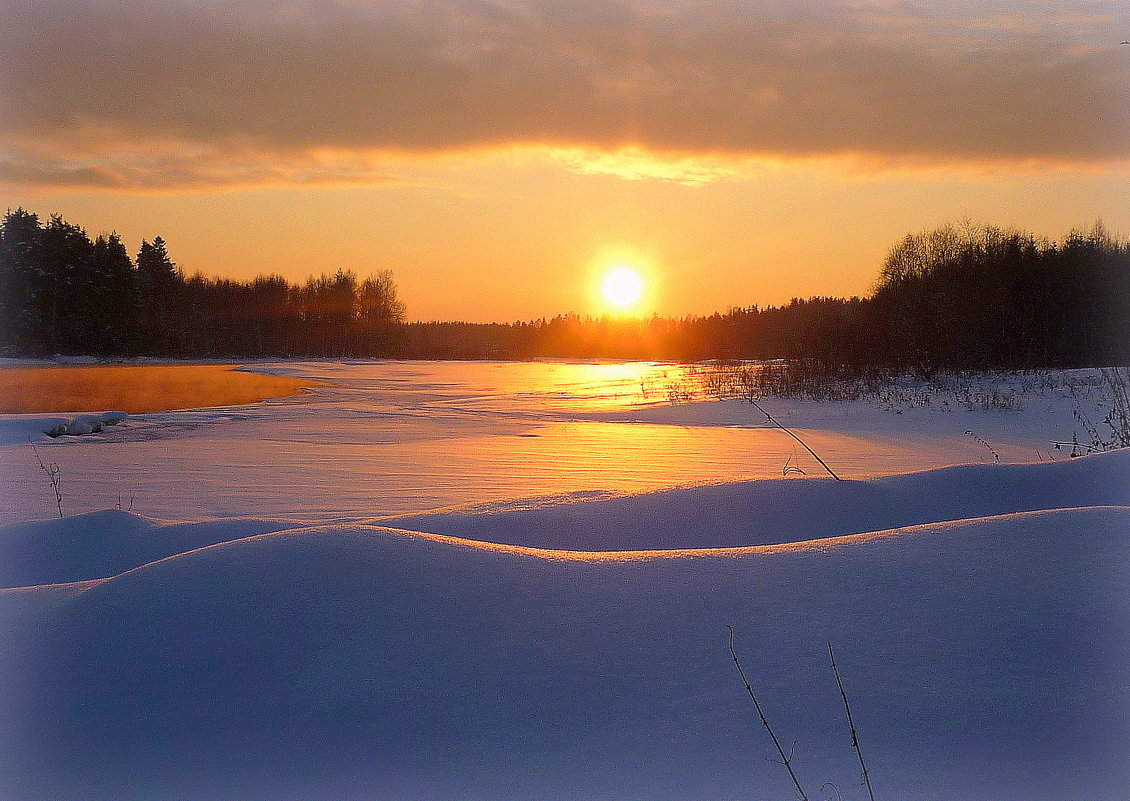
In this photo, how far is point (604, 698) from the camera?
1.66m

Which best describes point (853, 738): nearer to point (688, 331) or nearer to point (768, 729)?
point (768, 729)

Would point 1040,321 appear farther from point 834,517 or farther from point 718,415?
point 834,517

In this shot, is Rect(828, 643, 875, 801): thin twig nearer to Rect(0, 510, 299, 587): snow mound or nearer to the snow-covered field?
the snow-covered field

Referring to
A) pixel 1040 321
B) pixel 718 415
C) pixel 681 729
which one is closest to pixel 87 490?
pixel 681 729

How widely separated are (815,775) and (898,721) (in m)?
0.24

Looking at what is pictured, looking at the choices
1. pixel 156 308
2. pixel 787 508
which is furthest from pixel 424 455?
pixel 156 308

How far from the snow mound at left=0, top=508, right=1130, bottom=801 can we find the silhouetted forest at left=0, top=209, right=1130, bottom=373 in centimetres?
643

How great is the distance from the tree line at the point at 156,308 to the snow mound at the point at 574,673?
30359 mm

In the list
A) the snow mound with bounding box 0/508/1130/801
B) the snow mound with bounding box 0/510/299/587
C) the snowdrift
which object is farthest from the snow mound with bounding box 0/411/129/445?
the snow mound with bounding box 0/508/1130/801

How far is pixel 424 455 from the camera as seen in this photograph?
9.14m

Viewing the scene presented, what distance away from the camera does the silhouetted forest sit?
25234 millimetres

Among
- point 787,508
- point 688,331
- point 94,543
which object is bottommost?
point 94,543

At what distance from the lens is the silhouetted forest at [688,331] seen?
25234 mm

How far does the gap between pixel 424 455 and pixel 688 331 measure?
93.4 meters
